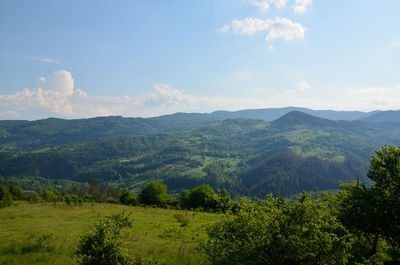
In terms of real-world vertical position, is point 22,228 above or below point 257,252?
below

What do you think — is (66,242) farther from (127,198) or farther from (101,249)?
(127,198)

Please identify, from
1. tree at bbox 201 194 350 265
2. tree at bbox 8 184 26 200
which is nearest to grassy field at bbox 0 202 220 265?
tree at bbox 201 194 350 265

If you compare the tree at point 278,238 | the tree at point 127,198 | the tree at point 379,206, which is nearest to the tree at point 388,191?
the tree at point 379,206

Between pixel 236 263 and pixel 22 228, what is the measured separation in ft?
100

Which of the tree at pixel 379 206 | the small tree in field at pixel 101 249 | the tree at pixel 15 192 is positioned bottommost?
the tree at pixel 15 192

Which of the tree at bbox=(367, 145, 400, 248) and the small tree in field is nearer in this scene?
the small tree in field

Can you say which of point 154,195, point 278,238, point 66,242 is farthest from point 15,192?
point 278,238

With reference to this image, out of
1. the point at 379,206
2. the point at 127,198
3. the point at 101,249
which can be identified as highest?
the point at 379,206

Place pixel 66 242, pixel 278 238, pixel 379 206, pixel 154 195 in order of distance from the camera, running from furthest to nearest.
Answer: pixel 154 195, pixel 66 242, pixel 379 206, pixel 278 238

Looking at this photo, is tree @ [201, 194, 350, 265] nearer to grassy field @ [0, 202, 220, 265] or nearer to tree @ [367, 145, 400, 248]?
grassy field @ [0, 202, 220, 265]

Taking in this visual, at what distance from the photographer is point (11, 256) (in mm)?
19469

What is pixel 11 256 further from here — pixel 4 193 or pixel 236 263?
pixel 4 193

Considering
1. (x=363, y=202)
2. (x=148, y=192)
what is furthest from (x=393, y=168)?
(x=148, y=192)

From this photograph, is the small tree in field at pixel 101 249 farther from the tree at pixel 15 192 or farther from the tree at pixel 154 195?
the tree at pixel 15 192
